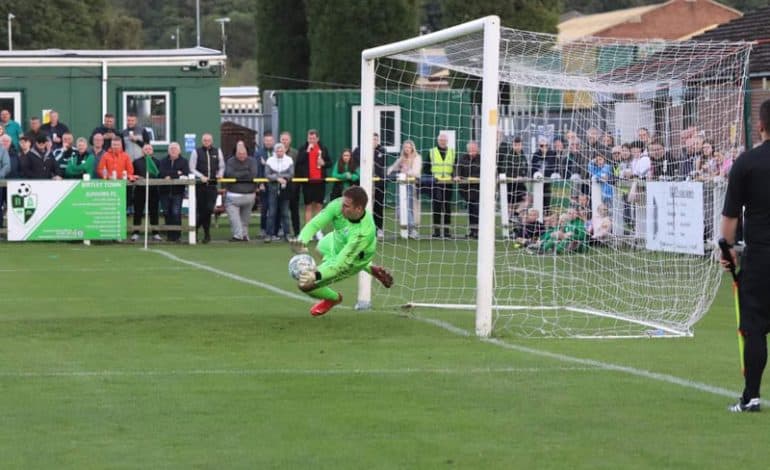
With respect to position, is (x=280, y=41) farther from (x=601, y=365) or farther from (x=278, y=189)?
(x=601, y=365)

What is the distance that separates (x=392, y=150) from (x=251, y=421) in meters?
22.7

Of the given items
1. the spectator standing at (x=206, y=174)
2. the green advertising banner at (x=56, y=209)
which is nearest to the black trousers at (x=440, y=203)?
the spectator standing at (x=206, y=174)

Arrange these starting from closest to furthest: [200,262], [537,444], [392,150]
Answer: [537,444] → [200,262] → [392,150]

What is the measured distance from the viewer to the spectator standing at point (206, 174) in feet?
93.5

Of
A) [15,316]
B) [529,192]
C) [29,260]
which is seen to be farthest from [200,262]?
[15,316]

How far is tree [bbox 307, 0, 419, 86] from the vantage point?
169 feet

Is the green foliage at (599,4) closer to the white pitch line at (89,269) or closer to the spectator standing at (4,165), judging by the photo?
the spectator standing at (4,165)

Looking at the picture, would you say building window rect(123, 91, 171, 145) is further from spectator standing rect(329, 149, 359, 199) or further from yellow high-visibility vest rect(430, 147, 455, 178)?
yellow high-visibility vest rect(430, 147, 455, 178)

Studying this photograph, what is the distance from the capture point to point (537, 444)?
331 inches

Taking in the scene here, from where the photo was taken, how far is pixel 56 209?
1054 inches

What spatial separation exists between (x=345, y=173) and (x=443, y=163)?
324 centimetres

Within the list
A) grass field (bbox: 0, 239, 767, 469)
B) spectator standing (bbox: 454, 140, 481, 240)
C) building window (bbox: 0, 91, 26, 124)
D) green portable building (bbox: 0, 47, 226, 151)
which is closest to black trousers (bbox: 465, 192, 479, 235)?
spectator standing (bbox: 454, 140, 481, 240)

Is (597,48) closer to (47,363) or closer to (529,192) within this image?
(47,363)

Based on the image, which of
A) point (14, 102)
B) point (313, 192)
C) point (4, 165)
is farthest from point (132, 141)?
point (14, 102)
